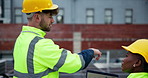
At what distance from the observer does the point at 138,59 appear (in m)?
2.11

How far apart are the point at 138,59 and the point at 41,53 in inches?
37.5

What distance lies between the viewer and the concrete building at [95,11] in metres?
28.8

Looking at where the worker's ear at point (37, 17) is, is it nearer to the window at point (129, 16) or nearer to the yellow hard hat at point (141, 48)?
the yellow hard hat at point (141, 48)

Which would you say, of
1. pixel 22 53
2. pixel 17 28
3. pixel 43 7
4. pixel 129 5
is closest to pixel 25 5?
pixel 43 7

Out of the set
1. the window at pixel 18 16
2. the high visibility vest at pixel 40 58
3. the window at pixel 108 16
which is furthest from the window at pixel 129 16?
the high visibility vest at pixel 40 58

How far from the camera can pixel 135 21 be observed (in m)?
30.0

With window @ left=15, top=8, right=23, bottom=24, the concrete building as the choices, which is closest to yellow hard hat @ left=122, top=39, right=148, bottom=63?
the concrete building

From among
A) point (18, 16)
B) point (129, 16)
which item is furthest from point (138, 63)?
point (129, 16)

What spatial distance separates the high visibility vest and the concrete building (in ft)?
87.1

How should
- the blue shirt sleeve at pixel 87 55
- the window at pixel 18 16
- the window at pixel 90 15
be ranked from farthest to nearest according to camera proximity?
the window at pixel 90 15
the window at pixel 18 16
the blue shirt sleeve at pixel 87 55

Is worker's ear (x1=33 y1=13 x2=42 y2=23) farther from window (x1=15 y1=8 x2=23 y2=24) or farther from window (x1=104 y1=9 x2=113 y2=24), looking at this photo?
window (x1=104 y1=9 x2=113 y2=24)

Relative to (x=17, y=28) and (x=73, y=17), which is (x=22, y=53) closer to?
(x=17, y=28)

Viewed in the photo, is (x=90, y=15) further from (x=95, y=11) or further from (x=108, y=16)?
(x=108, y=16)

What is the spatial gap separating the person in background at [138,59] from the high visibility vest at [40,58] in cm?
48
